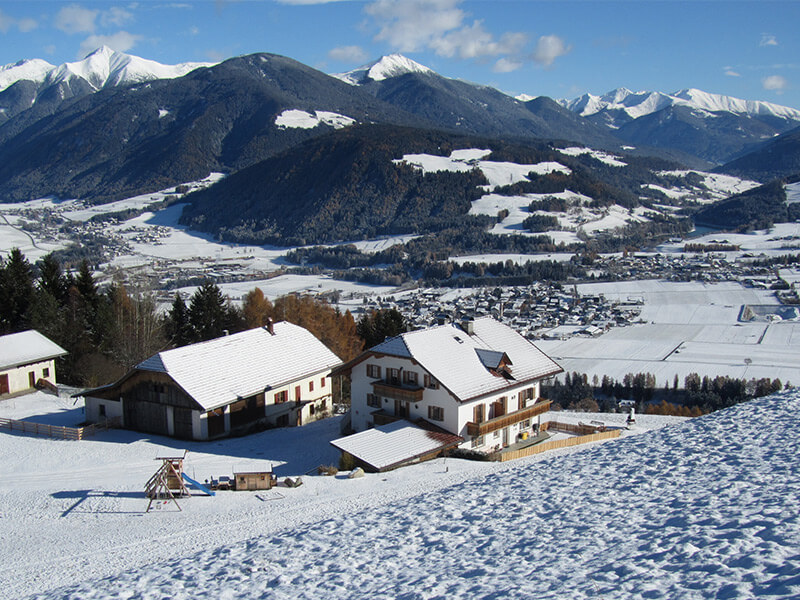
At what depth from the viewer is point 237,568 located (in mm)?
13492

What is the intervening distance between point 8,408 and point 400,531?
26857 millimetres

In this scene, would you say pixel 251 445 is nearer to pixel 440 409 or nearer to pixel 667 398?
pixel 440 409

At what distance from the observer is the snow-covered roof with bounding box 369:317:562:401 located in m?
29.7

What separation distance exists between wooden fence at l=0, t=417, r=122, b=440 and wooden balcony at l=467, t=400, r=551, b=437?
16.1 m

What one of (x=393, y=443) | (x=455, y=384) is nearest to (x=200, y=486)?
(x=393, y=443)

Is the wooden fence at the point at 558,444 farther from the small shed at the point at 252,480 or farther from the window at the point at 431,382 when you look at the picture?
the small shed at the point at 252,480

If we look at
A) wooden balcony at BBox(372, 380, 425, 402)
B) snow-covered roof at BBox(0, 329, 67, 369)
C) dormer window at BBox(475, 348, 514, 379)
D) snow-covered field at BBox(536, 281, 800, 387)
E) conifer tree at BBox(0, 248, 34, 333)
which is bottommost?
snow-covered field at BBox(536, 281, 800, 387)

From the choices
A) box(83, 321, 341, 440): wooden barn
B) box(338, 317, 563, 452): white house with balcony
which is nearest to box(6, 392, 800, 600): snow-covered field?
box(338, 317, 563, 452): white house with balcony

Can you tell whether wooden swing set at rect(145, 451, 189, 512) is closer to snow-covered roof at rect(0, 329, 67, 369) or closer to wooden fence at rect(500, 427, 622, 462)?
wooden fence at rect(500, 427, 622, 462)

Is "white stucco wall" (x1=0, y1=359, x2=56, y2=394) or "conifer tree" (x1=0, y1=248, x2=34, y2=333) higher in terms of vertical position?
"conifer tree" (x1=0, y1=248, x2=34, y2=333)

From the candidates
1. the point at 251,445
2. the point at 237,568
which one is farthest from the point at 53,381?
the point at 237,568

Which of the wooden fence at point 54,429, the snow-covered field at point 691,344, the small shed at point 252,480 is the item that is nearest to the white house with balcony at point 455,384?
the small shed at point 252,480

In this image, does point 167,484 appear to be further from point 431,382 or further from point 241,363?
point 431,382

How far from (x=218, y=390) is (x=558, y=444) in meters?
14.6
